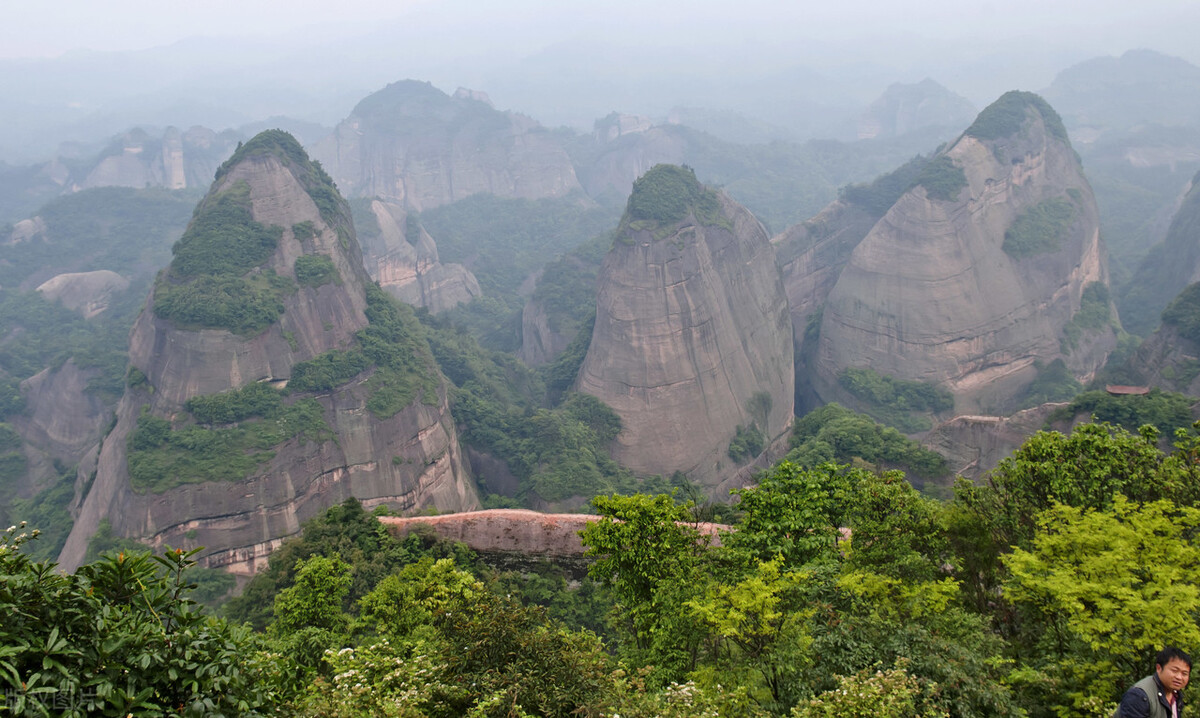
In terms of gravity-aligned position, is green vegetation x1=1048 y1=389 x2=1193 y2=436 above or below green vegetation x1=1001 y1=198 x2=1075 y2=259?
below

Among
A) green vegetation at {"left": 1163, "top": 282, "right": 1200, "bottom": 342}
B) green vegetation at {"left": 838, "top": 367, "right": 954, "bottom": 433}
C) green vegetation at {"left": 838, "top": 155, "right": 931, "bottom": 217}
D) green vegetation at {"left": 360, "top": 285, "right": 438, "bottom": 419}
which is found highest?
green vegetation at {"left": 838, "top": 155, "right": 931, "bottom": 217}

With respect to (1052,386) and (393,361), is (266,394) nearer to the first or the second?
(393,361)

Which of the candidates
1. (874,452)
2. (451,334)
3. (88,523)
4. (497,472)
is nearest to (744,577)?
(874,452)

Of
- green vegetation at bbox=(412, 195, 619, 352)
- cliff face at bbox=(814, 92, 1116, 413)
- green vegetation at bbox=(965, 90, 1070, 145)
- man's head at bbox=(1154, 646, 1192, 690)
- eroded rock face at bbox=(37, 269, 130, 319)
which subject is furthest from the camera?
green vegetation at bbox=(412, 195, 619, 352)

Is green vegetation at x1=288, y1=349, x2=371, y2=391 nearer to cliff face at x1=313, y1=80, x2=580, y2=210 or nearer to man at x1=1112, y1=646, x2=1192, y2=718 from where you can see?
man at x1=1112, y1=646, x2=1192, y2=718

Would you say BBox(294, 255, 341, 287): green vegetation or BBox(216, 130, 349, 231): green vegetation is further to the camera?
BBox(216, 130, 349, 231): green vegetation

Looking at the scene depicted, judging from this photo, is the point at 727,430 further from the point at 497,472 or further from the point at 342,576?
the point at 342,576

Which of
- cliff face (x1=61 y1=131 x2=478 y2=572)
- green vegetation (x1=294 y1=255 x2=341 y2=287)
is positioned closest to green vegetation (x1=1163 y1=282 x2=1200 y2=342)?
cliff face (x1=61 y1=131 x2=478 y2=572)

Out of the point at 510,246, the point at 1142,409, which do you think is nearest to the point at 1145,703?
the point at 1142,409
